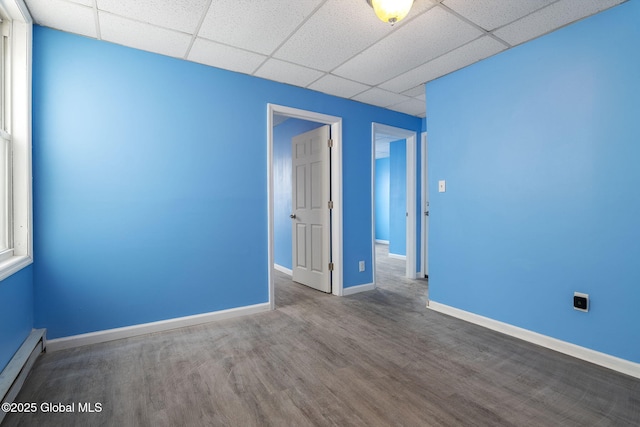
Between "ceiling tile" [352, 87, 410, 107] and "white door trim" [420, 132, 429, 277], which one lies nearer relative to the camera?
"ceiling tile" [352, 87, 410, 107]

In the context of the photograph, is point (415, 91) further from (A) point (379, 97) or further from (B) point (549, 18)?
(B) point (549, 18)

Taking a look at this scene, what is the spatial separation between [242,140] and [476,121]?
A: 223 cm

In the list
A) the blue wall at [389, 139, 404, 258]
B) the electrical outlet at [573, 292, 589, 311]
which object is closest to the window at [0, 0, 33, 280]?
the electrical outlet at [573, 292, 589, 311]

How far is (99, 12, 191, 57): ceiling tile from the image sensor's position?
6.92ft

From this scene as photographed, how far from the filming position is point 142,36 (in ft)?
7.46

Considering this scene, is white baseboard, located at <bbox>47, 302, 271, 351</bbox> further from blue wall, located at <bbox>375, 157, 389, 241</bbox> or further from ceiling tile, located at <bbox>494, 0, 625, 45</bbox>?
blue wall, located at <bbox>375, 157, 389, 241</bbox>

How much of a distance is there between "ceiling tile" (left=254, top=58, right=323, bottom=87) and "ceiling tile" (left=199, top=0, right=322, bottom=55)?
293 millimetres

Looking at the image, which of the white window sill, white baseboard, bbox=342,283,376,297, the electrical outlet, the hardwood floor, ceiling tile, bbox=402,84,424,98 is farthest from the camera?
white baseboard, bbox=342,283,376,297

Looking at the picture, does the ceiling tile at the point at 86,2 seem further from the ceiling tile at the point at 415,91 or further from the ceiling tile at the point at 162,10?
the ceiling tile at the point at 415,91

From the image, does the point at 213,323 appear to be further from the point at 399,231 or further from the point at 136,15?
the point at 399,231

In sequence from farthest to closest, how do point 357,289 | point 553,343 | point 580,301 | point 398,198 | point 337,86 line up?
point 398,198 < point 357,289 < point 337,86 < point 553,343 < point 580,301

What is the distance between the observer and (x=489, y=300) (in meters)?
2.65

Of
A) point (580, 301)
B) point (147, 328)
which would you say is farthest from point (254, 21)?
point (580, 301)

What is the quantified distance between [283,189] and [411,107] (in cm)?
228
